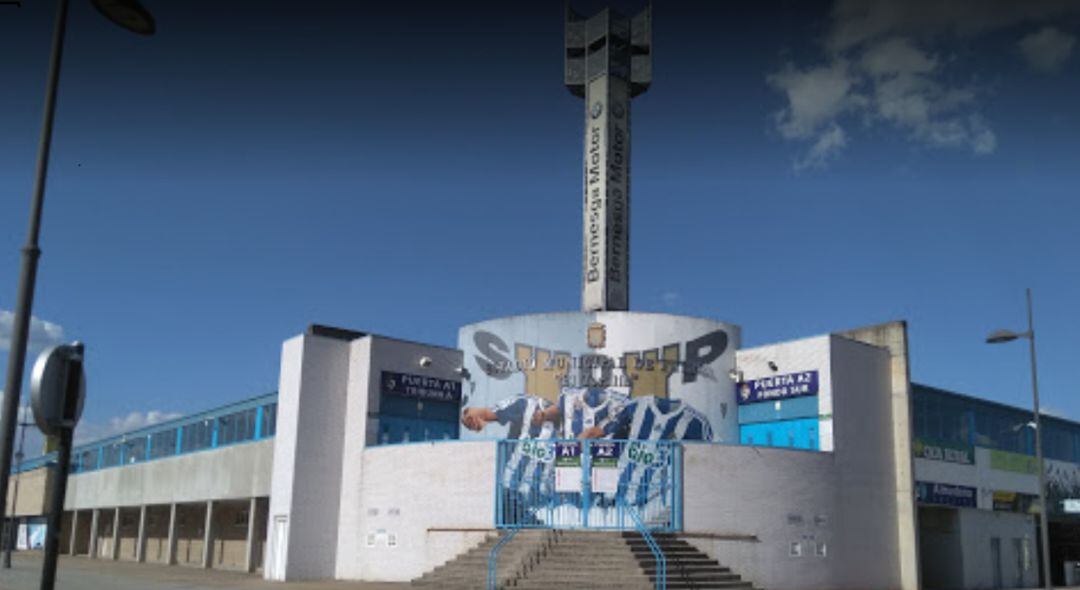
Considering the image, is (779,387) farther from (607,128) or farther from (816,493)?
(607,128)

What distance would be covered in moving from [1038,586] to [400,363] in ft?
89.5

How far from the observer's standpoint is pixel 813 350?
3566 centimetres

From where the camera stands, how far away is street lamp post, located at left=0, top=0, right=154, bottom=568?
28.3 feet

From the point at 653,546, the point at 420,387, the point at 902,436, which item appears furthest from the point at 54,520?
the point at 902,436

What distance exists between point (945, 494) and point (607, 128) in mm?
19887

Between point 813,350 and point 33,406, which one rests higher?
point 813,350

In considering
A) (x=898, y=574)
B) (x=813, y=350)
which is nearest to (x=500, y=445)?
(x=813, y=350)

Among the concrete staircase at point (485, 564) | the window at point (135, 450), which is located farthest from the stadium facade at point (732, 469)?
the window at point (135, 450)

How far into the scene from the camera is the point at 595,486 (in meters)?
31.1

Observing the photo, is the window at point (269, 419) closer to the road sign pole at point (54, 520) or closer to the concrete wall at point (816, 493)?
the concrete wall at point (816, 493)

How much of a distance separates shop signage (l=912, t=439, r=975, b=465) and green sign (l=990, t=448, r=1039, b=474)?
1.85 m

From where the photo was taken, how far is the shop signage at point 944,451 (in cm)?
3706

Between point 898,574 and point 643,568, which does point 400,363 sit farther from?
point 898,574

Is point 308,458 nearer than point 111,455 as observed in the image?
Yes
